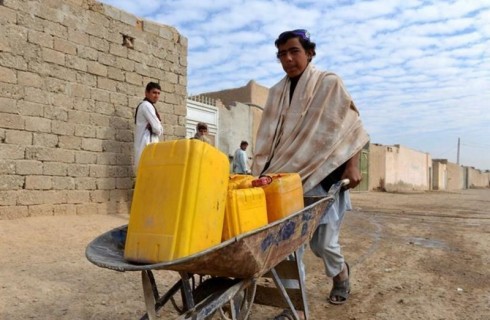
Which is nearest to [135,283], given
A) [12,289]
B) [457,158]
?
[12,289]

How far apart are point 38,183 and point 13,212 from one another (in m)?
0.50

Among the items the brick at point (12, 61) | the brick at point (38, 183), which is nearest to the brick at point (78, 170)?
the brick at point (38, 183)

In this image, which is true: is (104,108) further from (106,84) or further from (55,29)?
(55,29)

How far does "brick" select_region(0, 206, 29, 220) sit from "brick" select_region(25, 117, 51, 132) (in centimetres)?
105

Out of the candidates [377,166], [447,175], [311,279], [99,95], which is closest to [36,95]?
[99,95]

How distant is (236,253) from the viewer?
5.75 feet

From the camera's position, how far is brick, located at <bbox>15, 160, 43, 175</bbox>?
5613mm

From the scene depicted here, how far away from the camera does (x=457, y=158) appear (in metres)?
75.7

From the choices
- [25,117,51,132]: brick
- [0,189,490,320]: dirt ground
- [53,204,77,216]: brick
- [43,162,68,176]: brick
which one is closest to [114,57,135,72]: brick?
[25,117,51,132]: brick

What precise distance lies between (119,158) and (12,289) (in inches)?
148

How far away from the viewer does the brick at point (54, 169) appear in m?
5.89

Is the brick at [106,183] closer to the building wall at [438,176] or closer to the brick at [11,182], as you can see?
the brick at [11,182]

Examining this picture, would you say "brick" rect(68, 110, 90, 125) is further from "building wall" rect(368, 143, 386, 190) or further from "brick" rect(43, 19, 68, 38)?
"building wall" rect(368, 143, 386, 190)

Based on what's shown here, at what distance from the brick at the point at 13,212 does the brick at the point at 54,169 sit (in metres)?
0.56
